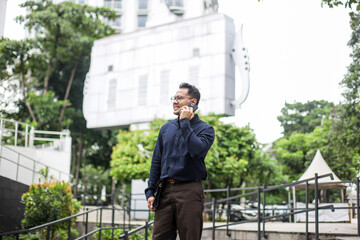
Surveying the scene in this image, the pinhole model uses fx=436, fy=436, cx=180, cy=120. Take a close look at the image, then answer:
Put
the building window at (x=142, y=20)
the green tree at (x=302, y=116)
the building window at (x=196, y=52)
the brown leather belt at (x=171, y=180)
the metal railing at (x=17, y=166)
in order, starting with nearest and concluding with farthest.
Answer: the brown leather belt at (x=171, y=180) → the metal railing at (x=17, y=166) → the building window at (x=196, y=52) → the green tree at (x=302, y=116) → the building window at (x=142, y=20)

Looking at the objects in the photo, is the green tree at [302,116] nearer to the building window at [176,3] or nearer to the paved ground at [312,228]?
the building window at [176,3]

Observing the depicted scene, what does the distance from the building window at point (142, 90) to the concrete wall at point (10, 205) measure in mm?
11893

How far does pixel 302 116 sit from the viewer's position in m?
39.8

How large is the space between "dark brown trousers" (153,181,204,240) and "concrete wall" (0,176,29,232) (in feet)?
26.5

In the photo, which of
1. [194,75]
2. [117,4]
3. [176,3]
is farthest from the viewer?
[117,4]

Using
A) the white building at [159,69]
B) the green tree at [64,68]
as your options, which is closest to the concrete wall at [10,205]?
the white building at [159,69]

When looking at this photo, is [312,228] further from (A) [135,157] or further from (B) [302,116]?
(B) [302,116]

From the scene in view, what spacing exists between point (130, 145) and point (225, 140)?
4.06 metres

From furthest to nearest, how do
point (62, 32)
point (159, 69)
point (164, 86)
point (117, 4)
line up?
point (117, 4) < point (62, 32) < point (159, 69) < point (164, 86)

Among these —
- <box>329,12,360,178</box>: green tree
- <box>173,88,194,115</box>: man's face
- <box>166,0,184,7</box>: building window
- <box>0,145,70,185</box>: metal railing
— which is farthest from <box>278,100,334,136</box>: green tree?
<box>173,88,194,115</box>: man's face

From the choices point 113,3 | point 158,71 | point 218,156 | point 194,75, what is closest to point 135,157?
point 218,156

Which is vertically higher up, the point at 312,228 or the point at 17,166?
the point at 17,166

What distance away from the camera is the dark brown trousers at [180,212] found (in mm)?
3191

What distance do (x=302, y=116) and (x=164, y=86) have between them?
20.8m
